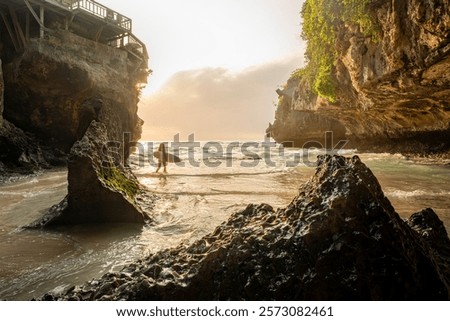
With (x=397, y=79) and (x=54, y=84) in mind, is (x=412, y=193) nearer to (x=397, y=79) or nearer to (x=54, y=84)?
(x=397, y=79)

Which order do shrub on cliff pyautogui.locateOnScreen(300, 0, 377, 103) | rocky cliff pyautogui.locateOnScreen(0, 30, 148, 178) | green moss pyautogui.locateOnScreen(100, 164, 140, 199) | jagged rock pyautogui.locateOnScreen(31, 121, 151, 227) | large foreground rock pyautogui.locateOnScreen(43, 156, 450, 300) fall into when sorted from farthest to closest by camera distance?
rocky cliff pyautogui.locateOnScreen(0, 30, 148, 178) → shrub on cliff pyautogui.locateOnScreen(300, 0, 377, 103) → green moss pyautogui.locateOnScreen(100, 164, 140, 199) → jagged rock pyautogui.locateOnScreen(31, 121, 151, 227) → large foreground rock pyautogui.locateOnScreen(43, 156, 450, 300)

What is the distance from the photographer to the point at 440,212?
5289 millimetres

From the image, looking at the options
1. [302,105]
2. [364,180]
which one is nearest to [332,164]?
[364,180]

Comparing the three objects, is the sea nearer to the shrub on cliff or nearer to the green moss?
the green moss

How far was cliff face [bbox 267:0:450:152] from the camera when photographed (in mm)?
7849

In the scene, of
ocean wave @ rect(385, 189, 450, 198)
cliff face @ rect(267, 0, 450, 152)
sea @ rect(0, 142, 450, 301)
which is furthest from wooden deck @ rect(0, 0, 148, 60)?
ocean wave @ rect(385, 189, 450, 198)

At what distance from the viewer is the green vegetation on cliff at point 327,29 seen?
978 centimetres

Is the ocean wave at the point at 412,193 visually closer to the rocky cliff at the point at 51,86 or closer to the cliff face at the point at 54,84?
the rocky cliff at the point at 51,86

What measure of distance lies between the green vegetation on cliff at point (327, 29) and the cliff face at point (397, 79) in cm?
33

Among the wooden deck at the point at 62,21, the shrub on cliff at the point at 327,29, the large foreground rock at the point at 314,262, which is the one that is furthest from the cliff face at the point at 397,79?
the wooden deck at the point at 62,21

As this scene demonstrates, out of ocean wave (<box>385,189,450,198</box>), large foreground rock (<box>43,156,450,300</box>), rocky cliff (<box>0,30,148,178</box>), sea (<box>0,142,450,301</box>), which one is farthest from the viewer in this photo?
rocky cliff (<box>0,30,148,178</box>)

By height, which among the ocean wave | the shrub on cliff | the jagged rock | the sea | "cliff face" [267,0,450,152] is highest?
the shrub on cliff

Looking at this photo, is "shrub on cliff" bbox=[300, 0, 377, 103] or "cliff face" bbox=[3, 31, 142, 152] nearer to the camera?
"shrub on cliff" bbox=[300, 0, 377, 103]

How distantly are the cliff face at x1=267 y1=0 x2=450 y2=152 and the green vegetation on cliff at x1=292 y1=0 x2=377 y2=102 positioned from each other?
1.08ft
